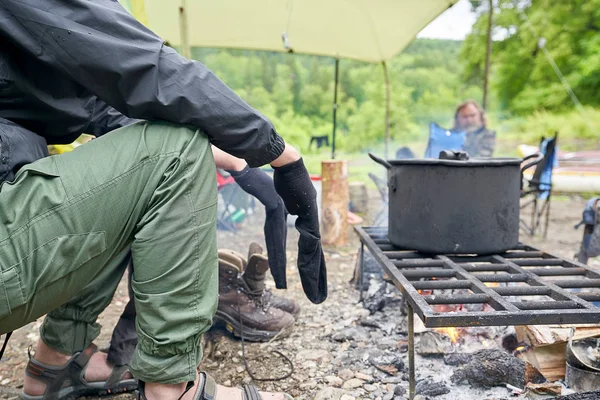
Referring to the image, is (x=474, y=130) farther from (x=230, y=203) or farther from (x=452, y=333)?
(x=452, y=333)

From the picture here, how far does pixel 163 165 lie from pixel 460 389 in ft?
4.57

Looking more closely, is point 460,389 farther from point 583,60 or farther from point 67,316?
point 583,60

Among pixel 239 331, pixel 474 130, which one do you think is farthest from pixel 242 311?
pixel 474 130

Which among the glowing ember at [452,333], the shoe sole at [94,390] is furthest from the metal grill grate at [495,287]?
the shoe sole at [94,390]

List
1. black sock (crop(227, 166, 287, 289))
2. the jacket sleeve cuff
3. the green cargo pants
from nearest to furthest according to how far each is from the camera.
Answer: the green cargo pants < the jacket sleeve cuff < black sock (crop(227, 166, 287, 289))

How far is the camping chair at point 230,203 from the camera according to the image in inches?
204

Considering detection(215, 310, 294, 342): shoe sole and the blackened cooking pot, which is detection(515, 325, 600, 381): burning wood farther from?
detection(215, 310, 294, 342): shoe sole

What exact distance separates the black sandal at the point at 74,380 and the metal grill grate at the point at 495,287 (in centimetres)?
113

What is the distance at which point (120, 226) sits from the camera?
107cm

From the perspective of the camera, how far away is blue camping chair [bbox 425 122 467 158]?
6.32m

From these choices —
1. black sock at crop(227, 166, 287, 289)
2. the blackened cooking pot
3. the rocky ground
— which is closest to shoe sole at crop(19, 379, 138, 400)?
the rocky ground

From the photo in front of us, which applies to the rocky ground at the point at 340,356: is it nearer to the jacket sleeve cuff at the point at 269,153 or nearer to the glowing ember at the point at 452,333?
the glowing ember at the point at 452,333

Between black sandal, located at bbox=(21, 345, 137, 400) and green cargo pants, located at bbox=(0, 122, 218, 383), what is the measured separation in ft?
2.05

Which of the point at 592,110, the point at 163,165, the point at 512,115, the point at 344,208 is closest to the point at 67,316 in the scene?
the point at 163,165
